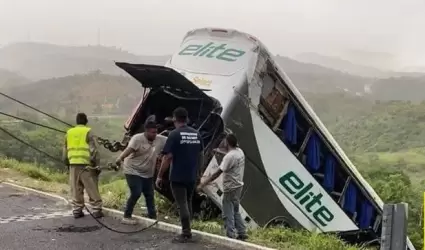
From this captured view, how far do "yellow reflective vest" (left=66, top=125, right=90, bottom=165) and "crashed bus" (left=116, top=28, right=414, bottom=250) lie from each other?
1063 mm

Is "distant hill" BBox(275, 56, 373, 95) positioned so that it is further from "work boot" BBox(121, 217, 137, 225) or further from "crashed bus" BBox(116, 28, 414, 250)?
"work boot" BBox(121, 217, 137, 225)

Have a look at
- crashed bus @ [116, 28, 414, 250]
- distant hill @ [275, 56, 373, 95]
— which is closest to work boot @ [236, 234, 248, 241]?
crashed bus @ [116, 28, 414, 250]

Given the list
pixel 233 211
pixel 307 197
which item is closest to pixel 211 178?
pixel 233 211

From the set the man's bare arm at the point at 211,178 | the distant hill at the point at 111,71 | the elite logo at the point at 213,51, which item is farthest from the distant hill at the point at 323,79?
the man's bare arm at the point at 211,178

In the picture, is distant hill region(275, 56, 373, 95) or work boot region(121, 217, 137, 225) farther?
distant hill region(275, 56, 373, 95)

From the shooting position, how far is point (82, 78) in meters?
76.9

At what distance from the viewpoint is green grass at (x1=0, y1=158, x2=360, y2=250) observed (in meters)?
6.59

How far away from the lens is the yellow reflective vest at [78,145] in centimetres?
754

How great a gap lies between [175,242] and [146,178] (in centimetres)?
119

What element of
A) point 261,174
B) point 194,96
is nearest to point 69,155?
point 194,96

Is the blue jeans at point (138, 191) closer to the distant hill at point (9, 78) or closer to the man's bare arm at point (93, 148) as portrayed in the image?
the man's bare arm at point (93, 148)

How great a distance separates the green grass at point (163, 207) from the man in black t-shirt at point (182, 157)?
0.90 m

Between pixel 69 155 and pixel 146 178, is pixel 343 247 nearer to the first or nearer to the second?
pixel 146 178

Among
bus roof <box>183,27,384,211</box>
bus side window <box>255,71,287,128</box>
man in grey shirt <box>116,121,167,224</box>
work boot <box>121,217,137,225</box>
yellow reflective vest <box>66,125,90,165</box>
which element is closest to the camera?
man in grey shirt <box>116,121,167,224</box>
